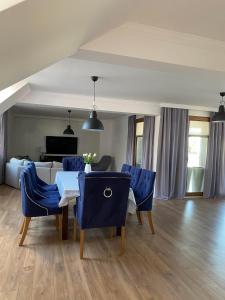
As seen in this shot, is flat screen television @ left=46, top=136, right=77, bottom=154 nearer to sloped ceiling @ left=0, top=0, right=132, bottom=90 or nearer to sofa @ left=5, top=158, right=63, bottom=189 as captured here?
sofa @ left=5, top=158, right=63, bottom=189

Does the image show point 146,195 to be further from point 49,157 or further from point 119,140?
point 49,157

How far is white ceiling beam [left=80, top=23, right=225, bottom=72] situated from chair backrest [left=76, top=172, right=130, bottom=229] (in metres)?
1.39

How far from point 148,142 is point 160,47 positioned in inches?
177

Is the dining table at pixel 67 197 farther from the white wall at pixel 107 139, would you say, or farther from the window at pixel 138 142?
the white wall at pixel 107 139

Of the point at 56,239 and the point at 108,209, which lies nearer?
the point at 108,209

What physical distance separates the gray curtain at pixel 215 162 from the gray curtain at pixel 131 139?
2315 mm

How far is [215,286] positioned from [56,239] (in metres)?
2.12

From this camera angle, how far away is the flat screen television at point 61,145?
32.9ft

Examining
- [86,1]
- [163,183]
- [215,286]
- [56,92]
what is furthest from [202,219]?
[86,1]

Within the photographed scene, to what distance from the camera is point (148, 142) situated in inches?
262

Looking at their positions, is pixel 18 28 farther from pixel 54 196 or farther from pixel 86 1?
pixel 54 196

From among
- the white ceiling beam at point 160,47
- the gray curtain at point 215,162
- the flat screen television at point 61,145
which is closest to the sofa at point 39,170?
the flat screen television at point 61,145

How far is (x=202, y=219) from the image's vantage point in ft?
15.5

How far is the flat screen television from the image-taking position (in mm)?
10039
